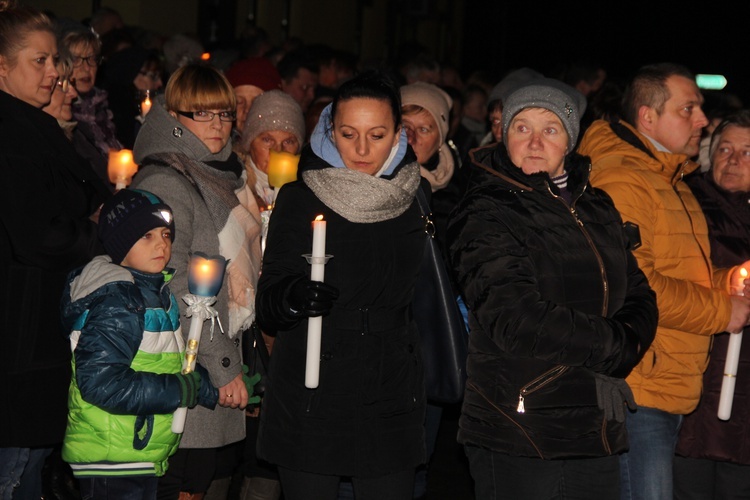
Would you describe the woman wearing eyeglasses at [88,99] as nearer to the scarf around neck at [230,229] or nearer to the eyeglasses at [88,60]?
the eyeglasses at [88,60]

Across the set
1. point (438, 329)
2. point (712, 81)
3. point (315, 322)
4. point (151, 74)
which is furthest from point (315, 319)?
point (712, 81)

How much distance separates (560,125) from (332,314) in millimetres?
1080

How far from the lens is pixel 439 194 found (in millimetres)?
6156

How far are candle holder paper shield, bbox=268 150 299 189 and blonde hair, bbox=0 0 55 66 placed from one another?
1187mm

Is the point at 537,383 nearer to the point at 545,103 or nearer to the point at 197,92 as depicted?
the point at 545,103

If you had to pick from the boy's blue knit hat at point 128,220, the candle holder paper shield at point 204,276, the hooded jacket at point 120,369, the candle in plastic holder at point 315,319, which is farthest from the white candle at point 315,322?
the boy's blue knit hat at point 128,220

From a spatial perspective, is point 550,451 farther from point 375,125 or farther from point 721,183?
point 721,183

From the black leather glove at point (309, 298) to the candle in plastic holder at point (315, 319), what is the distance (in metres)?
0.03

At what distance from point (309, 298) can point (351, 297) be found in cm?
33

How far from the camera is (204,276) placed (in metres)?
3.88

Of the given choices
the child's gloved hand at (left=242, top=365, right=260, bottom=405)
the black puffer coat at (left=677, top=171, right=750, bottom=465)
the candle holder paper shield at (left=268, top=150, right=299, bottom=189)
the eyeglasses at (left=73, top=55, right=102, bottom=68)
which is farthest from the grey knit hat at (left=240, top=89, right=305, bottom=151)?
the black puffer coat at (left=677, top=171, right=750, bottom=465)

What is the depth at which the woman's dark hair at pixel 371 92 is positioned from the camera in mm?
4004

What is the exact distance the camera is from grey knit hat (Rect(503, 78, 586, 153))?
3906 mm

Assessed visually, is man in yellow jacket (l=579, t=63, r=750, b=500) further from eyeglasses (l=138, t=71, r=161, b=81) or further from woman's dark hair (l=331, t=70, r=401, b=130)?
eyeglasses (l=138, t=71, r=161, b=81)
